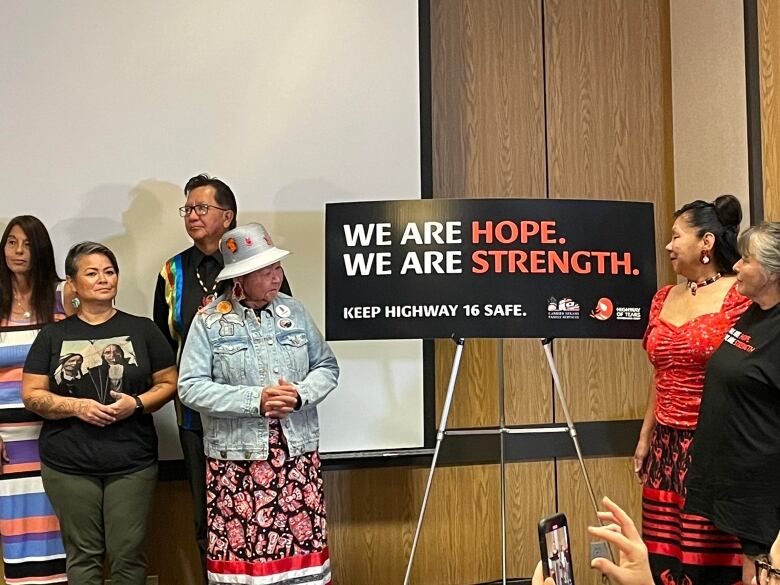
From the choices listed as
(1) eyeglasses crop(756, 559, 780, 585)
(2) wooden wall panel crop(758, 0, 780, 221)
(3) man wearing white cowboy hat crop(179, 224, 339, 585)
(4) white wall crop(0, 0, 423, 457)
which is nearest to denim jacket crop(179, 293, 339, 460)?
(3) man wearing white cowboy hat crop(179, 224, 339, 585)

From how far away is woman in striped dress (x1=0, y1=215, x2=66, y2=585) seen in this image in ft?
9.96

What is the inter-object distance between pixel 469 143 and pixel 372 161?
52 cm

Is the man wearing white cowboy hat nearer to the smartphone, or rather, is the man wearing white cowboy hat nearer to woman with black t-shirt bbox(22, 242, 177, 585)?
woman with black t-shirt bbox(22, 242, 177, 585)

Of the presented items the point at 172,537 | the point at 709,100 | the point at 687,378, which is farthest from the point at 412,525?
the point at 709,100

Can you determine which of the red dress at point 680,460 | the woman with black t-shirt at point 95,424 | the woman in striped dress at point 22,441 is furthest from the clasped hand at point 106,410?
the red dress at point 680,460

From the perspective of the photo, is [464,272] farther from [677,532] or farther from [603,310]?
[677,532]

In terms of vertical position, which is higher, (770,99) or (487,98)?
(487,98)

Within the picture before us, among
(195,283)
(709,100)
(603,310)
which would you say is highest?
(709,100)

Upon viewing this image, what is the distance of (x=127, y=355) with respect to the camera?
2980 mm

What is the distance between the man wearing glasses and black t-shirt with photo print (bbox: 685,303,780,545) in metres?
1.53

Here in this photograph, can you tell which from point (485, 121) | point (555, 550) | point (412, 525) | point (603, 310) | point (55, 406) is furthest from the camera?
point (485, 121)

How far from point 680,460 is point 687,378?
28 cm

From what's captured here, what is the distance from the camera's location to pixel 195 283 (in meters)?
3.18

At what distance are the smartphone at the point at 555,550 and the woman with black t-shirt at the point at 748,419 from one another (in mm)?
1470
